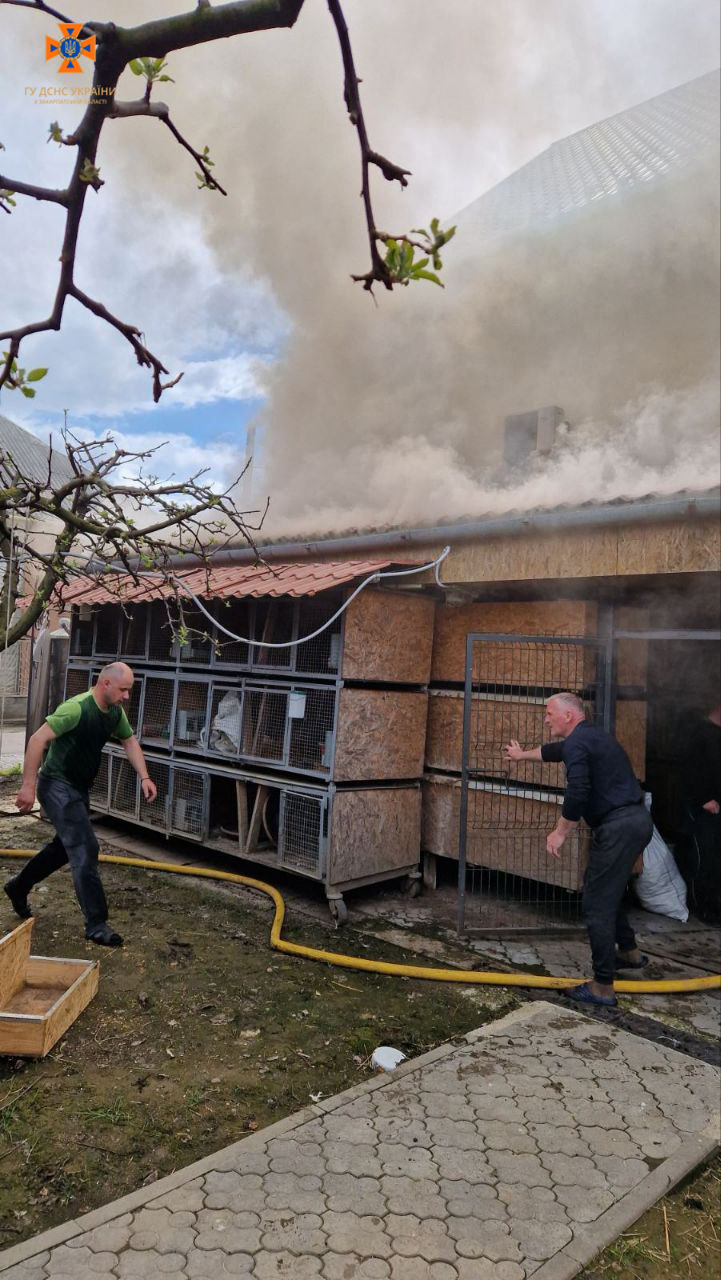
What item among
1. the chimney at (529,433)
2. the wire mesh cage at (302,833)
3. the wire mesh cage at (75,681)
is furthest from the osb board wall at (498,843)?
the chimney at (529,433)

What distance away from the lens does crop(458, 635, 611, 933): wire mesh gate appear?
6496 millimetres

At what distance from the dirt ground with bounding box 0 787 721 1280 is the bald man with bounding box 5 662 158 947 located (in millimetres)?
350

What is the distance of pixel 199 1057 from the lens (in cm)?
402

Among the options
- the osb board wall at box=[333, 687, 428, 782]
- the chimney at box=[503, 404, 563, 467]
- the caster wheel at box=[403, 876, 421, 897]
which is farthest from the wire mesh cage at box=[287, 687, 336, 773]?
the chimney at box=[503, 404, 563, 467]

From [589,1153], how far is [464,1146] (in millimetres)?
555

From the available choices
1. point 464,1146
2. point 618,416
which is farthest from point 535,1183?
point 618,416

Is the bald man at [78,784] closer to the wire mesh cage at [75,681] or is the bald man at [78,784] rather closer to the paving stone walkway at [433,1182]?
the paving stone walkway at [433,1182]

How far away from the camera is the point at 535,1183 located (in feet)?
10.0

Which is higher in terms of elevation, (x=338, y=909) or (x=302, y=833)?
(x=302, y=833)

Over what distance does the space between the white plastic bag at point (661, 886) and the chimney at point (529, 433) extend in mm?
7312

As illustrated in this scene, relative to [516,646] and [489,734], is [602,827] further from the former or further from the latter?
[516,646]

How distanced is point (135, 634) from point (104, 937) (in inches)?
178

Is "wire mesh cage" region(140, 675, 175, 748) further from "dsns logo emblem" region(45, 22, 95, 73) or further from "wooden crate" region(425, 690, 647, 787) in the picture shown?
"dsns logo emblem" region(45, 22, 95, 73)

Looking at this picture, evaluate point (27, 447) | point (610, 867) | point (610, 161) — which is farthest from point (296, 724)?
point (27, 447)
